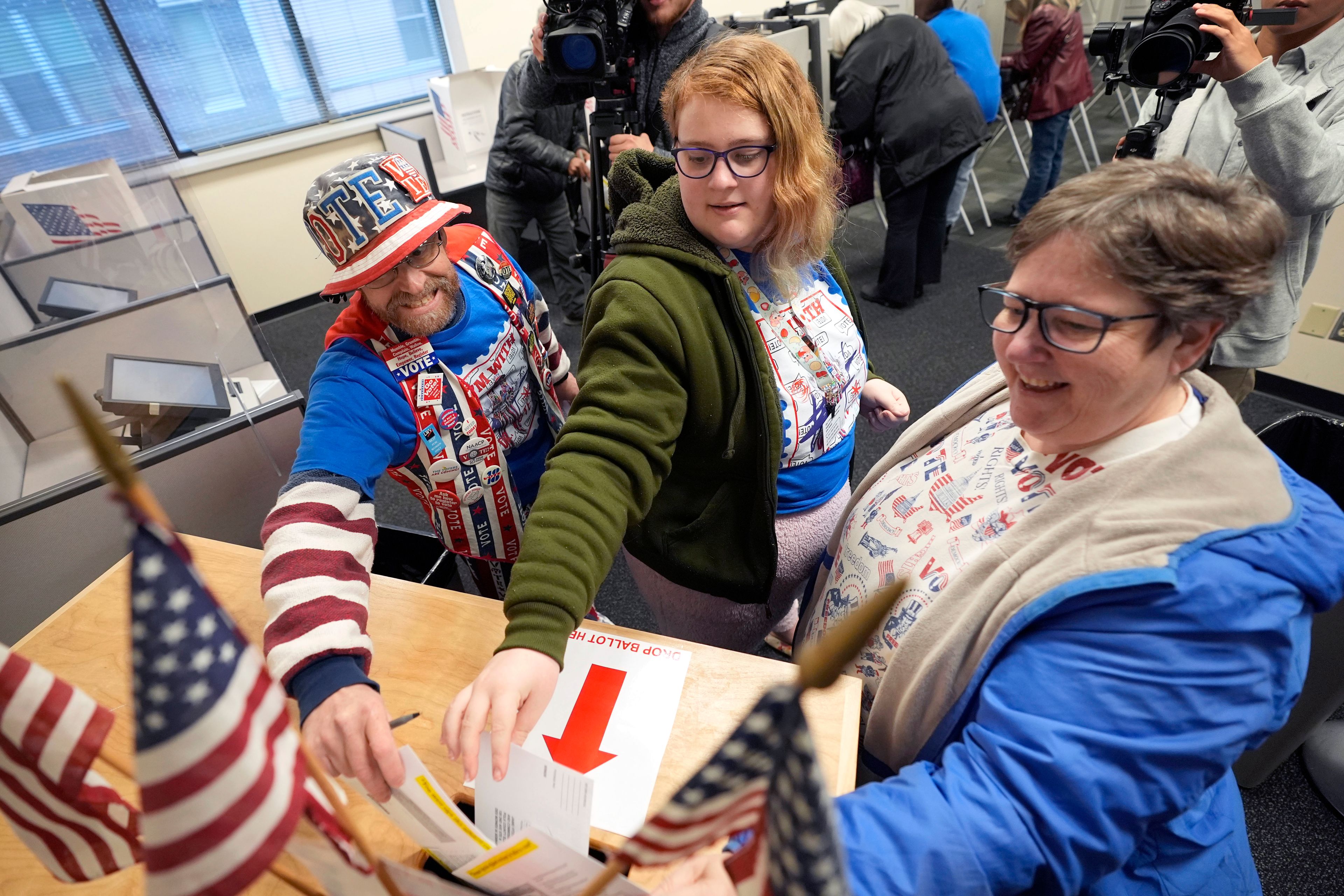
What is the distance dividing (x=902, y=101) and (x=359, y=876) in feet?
11.0

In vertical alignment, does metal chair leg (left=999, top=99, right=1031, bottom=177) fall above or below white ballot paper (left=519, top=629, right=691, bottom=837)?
below

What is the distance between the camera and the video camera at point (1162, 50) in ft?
4.50

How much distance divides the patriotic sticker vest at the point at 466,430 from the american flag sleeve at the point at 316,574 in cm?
20

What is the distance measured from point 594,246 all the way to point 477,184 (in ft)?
7.10

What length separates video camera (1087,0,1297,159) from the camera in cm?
137

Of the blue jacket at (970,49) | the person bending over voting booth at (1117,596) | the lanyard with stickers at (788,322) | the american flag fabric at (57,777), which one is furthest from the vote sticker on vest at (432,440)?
the blue jacket at (970,49)

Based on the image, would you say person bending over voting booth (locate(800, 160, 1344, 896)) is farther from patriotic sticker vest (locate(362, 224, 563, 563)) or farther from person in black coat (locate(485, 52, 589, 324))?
person in black coat (locate(485, 52, 589, 324))

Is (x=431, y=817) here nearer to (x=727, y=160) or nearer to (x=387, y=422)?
(x=387, y=422)

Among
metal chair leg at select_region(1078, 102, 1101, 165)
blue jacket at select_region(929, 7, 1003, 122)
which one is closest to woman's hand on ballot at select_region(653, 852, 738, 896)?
blue jacket at select_region(929, 7, 1003, 122)

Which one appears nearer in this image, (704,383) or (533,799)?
(533,799)

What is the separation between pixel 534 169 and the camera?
289 cm

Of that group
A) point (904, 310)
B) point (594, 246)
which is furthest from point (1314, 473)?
point (904, 310)

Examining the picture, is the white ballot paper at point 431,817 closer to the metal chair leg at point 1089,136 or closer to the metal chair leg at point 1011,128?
the metal chair leg at point 1011,128

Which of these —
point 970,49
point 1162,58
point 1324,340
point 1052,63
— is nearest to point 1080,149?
point 1052,63
